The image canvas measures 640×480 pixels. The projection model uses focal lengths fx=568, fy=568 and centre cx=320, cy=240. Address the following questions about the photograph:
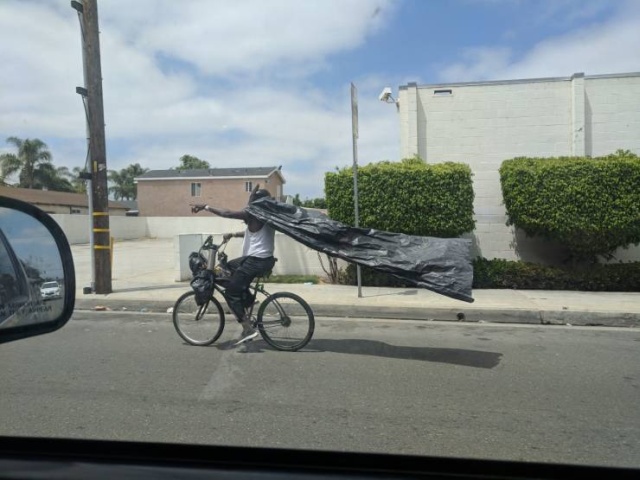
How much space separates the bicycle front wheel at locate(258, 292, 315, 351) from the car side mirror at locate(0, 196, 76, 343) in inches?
158

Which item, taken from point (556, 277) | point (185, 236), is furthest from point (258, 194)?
point (556, 277)

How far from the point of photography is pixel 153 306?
10.2 m

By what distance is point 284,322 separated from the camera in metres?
6.86

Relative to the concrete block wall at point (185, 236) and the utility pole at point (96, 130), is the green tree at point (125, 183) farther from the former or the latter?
the utility pole at point (96, 130)

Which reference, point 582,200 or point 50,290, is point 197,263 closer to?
point 50,290

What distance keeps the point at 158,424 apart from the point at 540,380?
3679mm

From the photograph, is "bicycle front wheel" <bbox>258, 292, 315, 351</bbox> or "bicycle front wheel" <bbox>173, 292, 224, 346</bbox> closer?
"bicycle front wheel" <bbox>258, 292, 315, 351</bbox>

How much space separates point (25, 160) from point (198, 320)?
5454cm

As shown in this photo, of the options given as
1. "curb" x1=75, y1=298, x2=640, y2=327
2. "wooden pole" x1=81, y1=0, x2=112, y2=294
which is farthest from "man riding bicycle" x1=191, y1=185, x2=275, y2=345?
"wooden pole" x1=81, y1=0, x2=112, y2=294

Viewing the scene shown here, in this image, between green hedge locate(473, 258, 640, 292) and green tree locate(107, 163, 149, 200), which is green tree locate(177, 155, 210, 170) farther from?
green hedge locate(473, 258, 640, 292)

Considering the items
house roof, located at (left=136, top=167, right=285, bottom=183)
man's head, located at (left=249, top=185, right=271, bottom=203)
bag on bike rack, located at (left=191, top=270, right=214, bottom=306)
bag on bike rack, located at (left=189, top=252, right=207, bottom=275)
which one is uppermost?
house roof, located at (left=136, top=167, right=285, bottom=183)

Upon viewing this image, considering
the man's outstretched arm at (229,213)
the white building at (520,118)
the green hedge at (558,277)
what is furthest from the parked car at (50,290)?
the white building at (520,118)

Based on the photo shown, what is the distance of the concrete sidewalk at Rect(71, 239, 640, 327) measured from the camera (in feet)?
29.4

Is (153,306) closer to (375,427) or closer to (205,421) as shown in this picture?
(205,421)
